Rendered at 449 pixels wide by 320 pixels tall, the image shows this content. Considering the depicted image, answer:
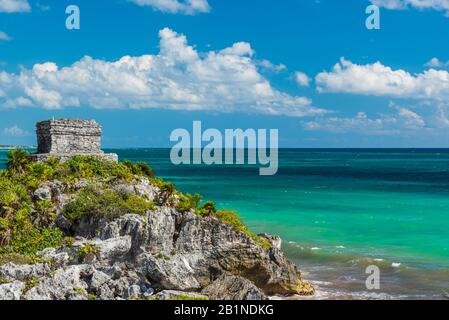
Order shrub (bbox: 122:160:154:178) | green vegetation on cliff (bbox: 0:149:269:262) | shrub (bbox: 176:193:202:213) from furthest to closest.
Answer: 1. shrub (bbox: 122:160:154:178)
2. shrub (bbox: 176:193:202:213)
3. green vegetation on cliff (bbox: 0:149:269:262)

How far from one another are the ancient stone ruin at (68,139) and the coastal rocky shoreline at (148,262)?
2886 mm

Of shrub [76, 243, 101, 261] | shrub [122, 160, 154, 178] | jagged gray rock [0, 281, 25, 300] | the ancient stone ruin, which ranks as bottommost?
jagged gray rock [0, 281, 25, 300]

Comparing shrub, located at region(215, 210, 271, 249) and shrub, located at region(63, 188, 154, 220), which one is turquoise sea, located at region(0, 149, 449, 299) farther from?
shrub, located at region(63, 188, 154, 220)

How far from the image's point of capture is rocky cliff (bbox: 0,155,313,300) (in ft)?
46.8

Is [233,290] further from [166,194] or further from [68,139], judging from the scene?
[68,139]

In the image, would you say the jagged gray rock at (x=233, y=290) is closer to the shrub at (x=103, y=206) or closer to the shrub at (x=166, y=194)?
the shrub at (x=103, y=206)

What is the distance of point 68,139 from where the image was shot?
73.4 ft

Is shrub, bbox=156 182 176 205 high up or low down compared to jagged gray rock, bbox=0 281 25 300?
up

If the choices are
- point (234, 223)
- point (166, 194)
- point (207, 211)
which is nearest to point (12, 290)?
point (166, 194)

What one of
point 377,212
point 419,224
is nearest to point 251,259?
point 419,224

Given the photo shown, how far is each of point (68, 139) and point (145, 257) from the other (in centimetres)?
869

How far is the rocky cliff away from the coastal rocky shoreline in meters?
0.03

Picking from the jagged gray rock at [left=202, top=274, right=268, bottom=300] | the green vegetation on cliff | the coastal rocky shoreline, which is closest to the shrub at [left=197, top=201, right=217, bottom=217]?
the green vegetation on cliff
